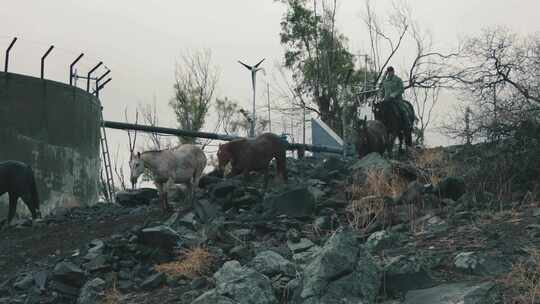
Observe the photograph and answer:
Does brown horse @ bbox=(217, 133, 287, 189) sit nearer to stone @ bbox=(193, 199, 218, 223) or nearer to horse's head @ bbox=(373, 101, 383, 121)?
stone @ bbox=(193, 199, 218, 223)

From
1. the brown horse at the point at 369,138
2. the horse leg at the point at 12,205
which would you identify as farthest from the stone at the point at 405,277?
the horse leg at the point at 12,205

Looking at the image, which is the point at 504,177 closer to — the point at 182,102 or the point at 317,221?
the point at 317,221

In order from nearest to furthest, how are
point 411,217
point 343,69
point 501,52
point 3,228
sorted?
point 411,217
point 3,228
point 501,52
point 343,69

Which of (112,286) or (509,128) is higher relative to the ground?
(509,128)

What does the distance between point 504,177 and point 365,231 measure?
362 cm

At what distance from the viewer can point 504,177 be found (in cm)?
1292

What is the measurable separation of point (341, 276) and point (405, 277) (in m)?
0.70

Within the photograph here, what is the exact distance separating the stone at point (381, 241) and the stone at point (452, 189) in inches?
121

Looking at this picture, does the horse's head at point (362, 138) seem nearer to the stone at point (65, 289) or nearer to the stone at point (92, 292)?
the stone at point (92, 292)

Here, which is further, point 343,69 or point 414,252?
point 343,69

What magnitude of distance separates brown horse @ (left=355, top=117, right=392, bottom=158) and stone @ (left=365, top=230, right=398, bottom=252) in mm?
10194

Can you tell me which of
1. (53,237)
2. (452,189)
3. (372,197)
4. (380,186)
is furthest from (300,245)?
(53,237)

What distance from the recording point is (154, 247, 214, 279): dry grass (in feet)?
32.0

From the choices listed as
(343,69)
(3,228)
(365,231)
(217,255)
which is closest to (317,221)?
(365,231)
